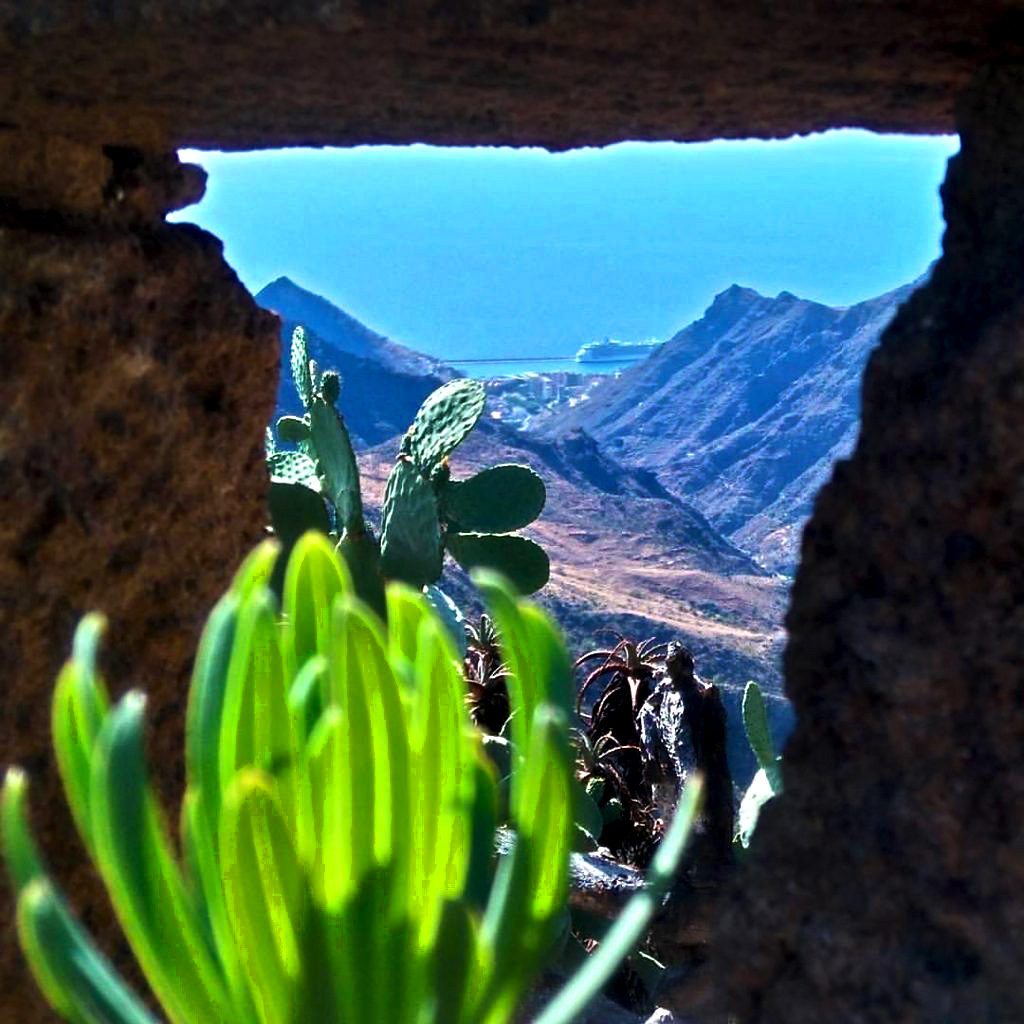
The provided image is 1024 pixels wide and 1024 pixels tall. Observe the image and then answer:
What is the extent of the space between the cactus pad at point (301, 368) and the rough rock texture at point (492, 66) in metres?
1.30

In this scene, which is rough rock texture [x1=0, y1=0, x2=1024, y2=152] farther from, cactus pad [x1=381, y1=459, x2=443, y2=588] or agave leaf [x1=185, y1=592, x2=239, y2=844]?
cactus pad [x1=381, y1=459, x2=443, y2=588]

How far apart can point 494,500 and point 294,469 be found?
0.32 metres

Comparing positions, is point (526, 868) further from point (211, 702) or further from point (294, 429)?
point (294, 429)

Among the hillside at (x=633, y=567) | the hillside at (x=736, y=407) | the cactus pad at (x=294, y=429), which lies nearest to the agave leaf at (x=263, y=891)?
the cactus pad at (x=294, y=429)

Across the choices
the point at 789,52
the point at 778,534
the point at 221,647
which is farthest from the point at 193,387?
the point at 778,534

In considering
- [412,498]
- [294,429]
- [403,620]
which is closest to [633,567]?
[294,429]

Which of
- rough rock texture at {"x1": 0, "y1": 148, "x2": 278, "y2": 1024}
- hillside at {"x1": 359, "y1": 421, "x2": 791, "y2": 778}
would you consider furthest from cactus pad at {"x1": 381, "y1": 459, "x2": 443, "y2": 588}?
hillside at {"x1": 359, "y1": 421, "x2": 791, "y2": 778}

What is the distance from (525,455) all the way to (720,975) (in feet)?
18.3

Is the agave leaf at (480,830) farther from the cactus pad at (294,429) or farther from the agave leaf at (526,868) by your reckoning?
the cactus pad at (294,429)

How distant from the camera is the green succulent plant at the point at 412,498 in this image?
6.54 feet

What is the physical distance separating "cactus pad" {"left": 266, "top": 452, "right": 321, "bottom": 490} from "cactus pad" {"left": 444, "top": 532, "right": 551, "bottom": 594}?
0.76 ft

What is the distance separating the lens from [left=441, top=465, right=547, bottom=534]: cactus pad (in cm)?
220

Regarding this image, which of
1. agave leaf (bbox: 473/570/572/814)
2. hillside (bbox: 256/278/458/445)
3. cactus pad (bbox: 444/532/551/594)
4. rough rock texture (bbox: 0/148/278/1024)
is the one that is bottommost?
agave leaf (bbox: 473/570/572/814)

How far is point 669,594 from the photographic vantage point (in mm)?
5941
